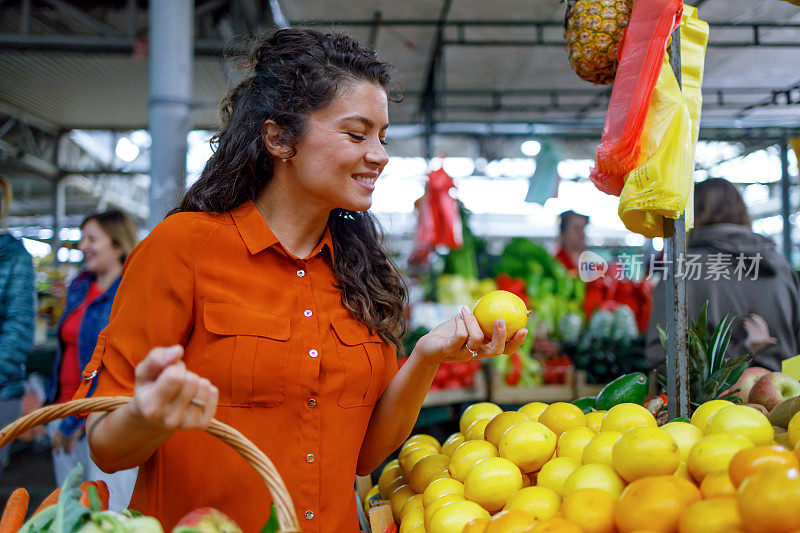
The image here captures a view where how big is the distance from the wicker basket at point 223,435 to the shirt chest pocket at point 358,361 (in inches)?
20.5

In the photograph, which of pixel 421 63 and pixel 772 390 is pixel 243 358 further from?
pixel 421 63

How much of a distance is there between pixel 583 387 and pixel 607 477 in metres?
3.36

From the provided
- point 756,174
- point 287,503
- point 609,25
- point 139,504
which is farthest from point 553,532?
point 756,174

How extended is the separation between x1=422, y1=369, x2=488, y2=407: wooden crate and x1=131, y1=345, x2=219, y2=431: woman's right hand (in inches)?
133

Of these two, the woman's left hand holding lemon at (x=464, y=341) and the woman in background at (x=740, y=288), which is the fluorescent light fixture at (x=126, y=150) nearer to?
the woman in background at (x=740, y=288)

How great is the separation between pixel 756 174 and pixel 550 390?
1403 cm

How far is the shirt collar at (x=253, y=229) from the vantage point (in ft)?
5.16

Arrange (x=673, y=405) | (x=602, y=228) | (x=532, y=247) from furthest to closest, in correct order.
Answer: (x=602, y=228) < (x=532, y=247) < (x=673, y=405)

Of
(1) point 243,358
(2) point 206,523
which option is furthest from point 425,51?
(2) point 206,523

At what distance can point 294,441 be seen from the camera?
1.51m

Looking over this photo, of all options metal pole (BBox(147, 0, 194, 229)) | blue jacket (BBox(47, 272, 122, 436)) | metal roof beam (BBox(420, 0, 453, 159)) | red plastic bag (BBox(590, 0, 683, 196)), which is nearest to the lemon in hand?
red plastic bag (BBox(590, 0, 683, 196))

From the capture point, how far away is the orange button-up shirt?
1.43 meters

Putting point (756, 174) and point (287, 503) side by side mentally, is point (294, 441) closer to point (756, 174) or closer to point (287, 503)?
point (287, 503)

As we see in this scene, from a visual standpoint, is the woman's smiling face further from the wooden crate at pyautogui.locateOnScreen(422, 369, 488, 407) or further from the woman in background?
the wooden crate at pyautogui.locateOnScreen(422, 369, 488, 407)
